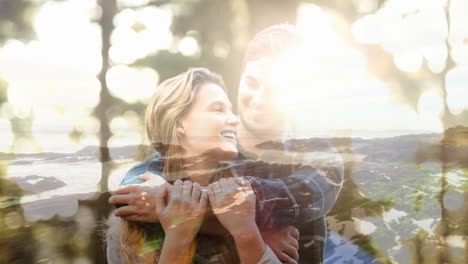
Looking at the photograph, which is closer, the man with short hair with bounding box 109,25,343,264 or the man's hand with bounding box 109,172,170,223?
the man's hand with bounding box 109,172,170,223

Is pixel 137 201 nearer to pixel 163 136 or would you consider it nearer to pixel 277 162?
pixel 163 136

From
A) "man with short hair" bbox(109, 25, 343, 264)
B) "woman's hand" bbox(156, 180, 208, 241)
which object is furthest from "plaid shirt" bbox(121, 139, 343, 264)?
"woman's hand" bbox(156, 180, 208, 241)

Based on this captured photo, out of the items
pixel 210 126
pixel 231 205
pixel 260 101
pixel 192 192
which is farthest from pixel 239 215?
pixel 260 101

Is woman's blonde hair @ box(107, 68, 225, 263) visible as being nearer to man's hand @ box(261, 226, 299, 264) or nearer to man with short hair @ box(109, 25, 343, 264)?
man with short hair @ box(109, 25, 343, 264)

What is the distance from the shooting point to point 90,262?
65.2 inches

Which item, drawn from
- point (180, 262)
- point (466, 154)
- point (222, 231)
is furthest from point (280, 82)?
point (466, 154)

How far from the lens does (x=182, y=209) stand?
1674 millimetres

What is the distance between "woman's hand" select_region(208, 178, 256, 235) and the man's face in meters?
0.26

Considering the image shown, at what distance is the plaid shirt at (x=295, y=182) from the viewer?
175 centimetres

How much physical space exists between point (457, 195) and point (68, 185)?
177cm

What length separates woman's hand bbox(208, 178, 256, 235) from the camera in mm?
1705

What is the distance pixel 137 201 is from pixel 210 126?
0.41m

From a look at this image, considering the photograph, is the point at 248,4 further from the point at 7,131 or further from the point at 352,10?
the point at 7,131

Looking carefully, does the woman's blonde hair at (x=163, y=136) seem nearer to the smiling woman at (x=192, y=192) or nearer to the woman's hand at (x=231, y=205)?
the smiling woman at (x=192, y=192)
